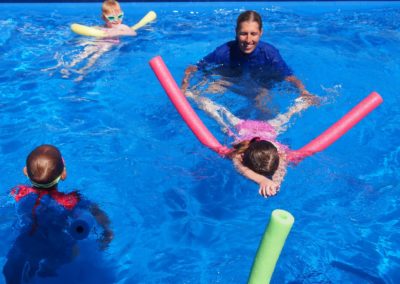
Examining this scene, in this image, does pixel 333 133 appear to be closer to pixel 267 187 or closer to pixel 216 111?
pixel 267 187

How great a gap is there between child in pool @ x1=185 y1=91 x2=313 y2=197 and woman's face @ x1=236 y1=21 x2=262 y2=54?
682 millimetres

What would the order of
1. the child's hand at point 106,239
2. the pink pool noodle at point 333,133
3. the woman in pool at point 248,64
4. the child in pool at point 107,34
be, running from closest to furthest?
1. the child's hand at point 106,239
2. the pink pool noodle at point 333,133
3. the woman in pool at point 248,64
4. the child in pool at point 107,34

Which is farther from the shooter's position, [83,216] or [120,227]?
[120,227]

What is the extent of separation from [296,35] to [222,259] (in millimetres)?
4688

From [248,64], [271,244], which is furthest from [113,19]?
[271,244]

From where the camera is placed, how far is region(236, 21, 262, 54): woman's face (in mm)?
4602

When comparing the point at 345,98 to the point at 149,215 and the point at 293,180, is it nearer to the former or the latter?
the point at 293,180

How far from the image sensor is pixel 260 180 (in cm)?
340

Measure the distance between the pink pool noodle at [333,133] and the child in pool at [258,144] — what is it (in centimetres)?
14

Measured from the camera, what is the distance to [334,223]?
12.0ft

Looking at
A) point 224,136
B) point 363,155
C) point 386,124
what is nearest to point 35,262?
point 224,136

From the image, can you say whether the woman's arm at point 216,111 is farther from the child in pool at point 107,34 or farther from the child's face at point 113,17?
the child's face at point 113,17

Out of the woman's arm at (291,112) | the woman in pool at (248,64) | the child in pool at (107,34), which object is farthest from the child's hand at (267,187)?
the child in pool at (107,34)

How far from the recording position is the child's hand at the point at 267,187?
10.7 feet
